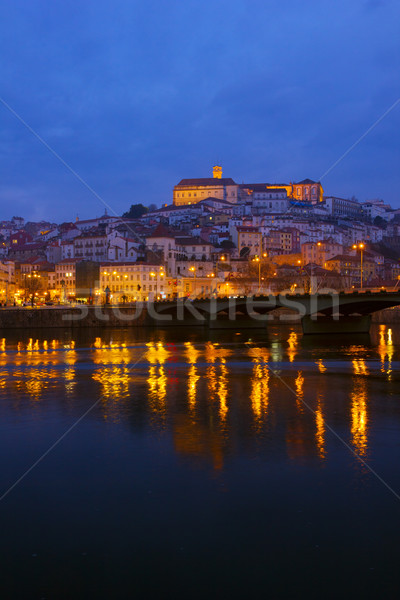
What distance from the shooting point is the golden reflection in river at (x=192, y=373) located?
1944 cm

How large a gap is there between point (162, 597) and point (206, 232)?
147534mm

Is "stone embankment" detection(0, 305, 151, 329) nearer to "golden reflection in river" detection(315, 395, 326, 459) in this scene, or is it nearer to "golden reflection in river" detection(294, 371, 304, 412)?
"golden reflection in river" detection(294, 371, 304, 412)

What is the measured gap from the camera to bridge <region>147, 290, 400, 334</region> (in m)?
48.9

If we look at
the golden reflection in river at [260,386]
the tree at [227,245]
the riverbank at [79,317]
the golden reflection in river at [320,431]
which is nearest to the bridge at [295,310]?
the riverbank at [79,317]

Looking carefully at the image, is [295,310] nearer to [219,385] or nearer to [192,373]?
[192,373]

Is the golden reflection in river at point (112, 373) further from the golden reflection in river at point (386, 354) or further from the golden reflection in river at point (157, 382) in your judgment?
the golden reflection in river at point (386, 354)

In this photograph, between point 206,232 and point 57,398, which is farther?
point 206,232

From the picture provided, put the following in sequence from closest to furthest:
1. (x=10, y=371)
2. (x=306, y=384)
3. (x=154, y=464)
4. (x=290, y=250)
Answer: (x=154, y=464)
(x=306, y=384)
(x=10, y=371)
(x=290, y=250)

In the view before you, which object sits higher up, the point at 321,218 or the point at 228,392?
the point at 321,218

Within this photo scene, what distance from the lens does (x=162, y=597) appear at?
662 centimetres

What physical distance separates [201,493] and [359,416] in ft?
25.8

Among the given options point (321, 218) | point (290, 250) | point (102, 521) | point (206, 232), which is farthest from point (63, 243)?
point (102, 521)

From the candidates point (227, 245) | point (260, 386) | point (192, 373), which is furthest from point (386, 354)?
point (227, 245)

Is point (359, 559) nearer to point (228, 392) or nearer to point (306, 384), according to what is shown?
point (228, 392)
